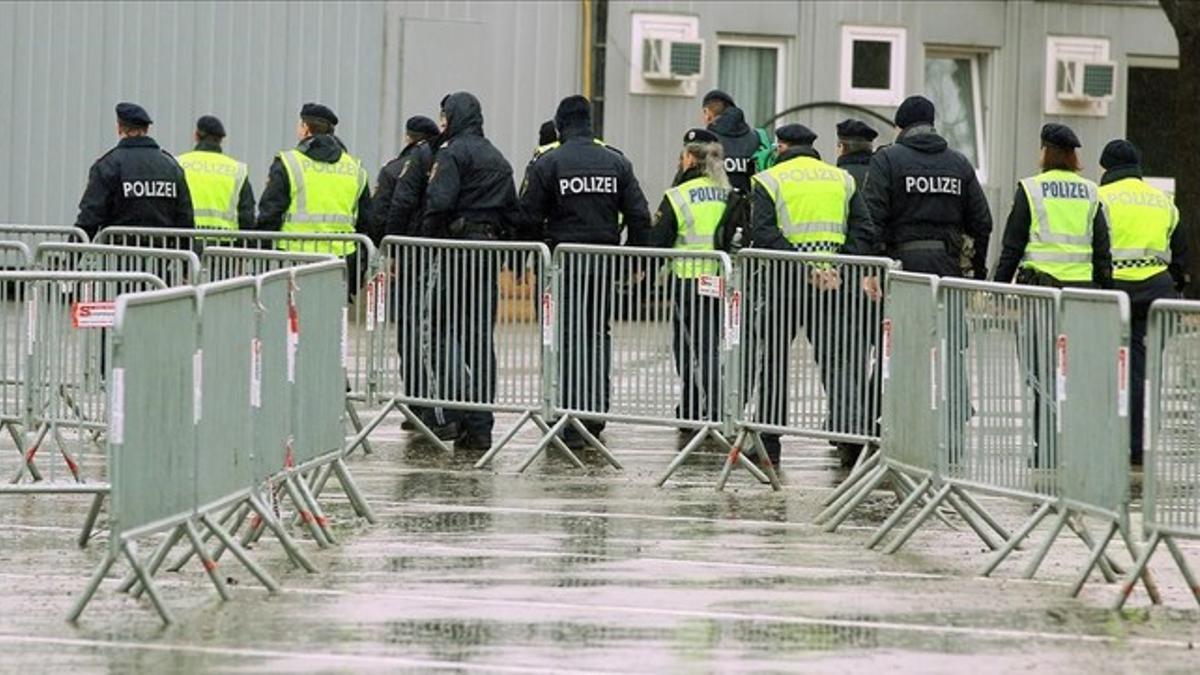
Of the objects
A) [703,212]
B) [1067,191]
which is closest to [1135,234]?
[1067,191]

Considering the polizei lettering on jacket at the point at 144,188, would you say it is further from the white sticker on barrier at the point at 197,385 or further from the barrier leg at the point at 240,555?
the white sticker on barrier at the point at 197,385

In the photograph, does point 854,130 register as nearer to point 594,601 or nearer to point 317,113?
point 317,113

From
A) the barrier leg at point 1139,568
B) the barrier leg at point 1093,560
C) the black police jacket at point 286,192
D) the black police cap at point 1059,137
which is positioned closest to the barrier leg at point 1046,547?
the barrier leg at point 1093,560

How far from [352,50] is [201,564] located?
17.2m

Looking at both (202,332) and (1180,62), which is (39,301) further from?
(1180,62)

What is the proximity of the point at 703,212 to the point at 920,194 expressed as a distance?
132cm

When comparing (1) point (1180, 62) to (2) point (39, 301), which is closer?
(2) point (39, 301)

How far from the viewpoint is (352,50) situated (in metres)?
28.5

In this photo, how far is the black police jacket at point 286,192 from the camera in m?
18.2

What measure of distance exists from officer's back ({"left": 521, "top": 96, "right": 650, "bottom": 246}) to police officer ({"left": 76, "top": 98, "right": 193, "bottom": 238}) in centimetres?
219

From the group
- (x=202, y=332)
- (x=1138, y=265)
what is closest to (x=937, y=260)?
(x=1138, y=265)

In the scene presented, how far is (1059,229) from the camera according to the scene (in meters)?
16.2

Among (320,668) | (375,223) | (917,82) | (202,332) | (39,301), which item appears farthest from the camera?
(917,82)

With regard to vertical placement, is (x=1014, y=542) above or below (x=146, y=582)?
above
